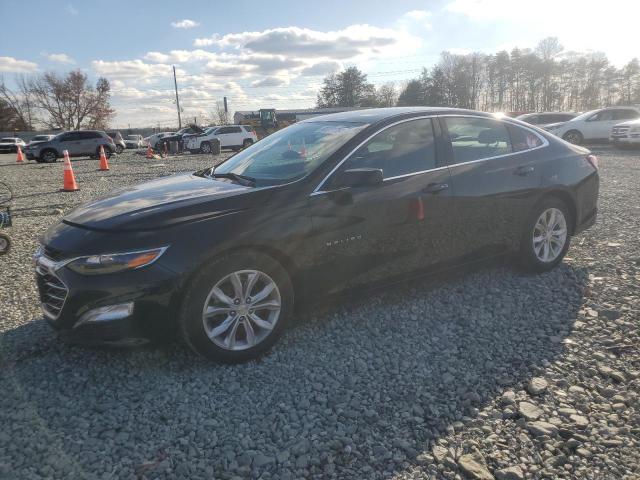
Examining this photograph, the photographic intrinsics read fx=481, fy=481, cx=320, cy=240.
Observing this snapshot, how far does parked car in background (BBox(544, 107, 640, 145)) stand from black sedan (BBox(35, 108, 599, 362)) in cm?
1783

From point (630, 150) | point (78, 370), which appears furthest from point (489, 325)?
point (630, 150)

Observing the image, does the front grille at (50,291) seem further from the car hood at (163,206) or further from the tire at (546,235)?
the tire at (546,235)

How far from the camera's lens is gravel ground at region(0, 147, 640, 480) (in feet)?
7.20

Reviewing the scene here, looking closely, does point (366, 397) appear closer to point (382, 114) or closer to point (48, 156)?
point (382, 114)

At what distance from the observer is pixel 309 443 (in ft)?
7.62

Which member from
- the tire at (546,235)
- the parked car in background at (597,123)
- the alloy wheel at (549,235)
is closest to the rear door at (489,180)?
the tire at (546,235)

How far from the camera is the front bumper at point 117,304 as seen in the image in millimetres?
2707

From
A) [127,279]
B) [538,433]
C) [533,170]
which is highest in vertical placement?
[533,170]

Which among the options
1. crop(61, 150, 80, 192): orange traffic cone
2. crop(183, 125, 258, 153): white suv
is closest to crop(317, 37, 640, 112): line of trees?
crop(183, 125, 258, 153): white suv

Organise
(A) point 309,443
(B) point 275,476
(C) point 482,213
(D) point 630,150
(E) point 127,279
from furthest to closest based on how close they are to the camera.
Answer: (D) point 630,150
(C) point 482,213
(E) point 127,279
(A) point 309,443
(B) point 275,476

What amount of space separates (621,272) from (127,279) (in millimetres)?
4267

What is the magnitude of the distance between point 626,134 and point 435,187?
18.0 meters

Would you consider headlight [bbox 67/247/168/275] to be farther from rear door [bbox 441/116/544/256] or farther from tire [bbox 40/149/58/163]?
tire [bbox 40/149/58/163]

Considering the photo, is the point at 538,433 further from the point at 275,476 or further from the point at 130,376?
the point at 130,376
